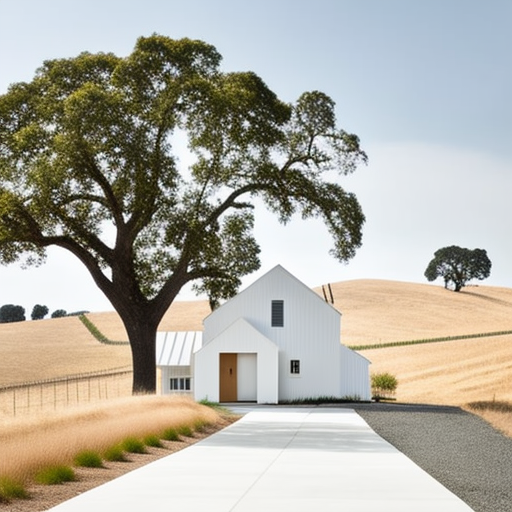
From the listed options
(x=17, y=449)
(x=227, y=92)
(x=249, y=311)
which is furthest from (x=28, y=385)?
(x=17, y=449)

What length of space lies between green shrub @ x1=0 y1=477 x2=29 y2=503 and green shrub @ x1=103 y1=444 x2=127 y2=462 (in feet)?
14.3

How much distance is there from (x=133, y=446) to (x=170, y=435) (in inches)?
123

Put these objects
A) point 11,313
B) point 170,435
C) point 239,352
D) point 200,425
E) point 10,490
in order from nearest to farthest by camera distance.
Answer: point 10,490 < point 170,435 < point 200,425 < point 239,352 < point 11,313

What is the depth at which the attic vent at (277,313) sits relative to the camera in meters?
43.3

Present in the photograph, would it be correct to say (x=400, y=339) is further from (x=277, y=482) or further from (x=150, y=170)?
(x=277, y=482)

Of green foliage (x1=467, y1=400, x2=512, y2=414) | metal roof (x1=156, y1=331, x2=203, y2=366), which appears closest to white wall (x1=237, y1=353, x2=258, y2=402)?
metal roof (x1=156, y1=331, x2=203, y2=366)

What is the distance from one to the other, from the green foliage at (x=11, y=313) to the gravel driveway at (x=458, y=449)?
12083 centimetres

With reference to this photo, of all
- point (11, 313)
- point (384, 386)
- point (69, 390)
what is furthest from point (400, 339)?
point (11, 313)

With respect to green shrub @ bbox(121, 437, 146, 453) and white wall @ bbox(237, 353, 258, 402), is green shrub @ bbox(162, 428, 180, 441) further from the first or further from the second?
white wall @ bbox(237, 353, 258, 402)

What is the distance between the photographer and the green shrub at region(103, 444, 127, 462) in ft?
55.2

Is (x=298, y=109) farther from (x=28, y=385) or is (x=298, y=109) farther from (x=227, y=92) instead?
(x=28, y=385)

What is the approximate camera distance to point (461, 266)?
131000 millimetres

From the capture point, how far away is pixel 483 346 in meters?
67.9

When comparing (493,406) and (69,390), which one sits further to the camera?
(69,390)
